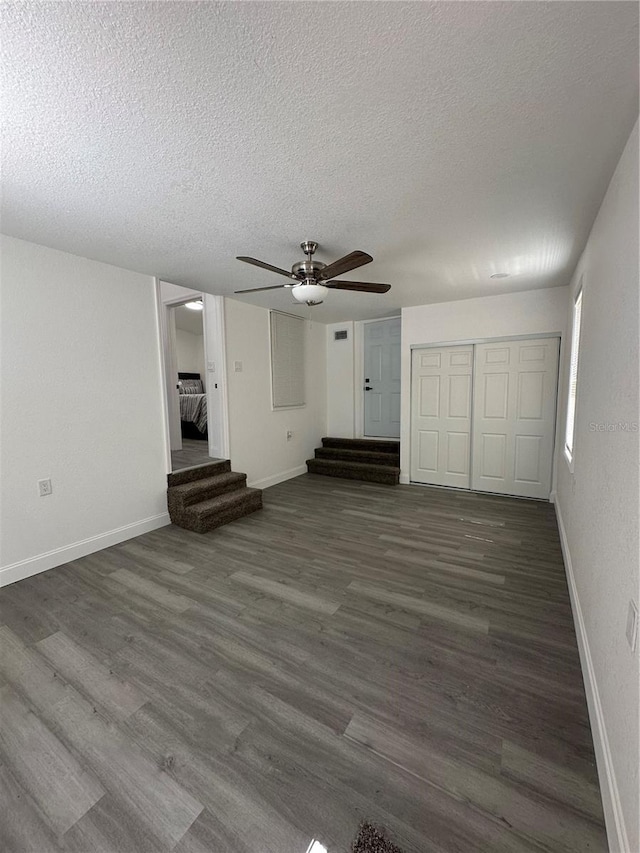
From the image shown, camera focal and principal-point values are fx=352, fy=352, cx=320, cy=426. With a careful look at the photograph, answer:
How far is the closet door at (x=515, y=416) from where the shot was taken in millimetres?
3973

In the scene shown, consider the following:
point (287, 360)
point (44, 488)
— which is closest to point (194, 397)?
point (287, 360)

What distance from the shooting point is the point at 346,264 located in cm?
229

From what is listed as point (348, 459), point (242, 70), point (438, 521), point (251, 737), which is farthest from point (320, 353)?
point (251, 737)

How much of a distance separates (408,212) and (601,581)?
85.4 inches

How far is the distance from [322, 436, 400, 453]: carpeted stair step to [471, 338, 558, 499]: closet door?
1.27 m

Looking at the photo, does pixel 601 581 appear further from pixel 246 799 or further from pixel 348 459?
pixel 348 459

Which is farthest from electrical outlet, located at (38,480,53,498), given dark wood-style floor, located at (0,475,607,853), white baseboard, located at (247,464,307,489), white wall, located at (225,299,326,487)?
white baseboard, located at (247,464,307,489)

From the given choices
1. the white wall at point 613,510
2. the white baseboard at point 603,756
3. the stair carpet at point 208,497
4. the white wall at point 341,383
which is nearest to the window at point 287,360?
the white wall at point 341,383

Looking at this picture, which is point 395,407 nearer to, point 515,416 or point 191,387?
point 515,416

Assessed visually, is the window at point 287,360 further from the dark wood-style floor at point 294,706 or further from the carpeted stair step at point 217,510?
the dark wood-style floor at point 294,706

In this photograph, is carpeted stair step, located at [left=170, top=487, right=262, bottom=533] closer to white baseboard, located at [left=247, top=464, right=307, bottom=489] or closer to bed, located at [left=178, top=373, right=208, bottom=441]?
white baseboard, located at [left=247, top=464, right=307, bottom=489]

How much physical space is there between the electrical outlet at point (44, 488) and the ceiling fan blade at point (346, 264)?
8.58 feet

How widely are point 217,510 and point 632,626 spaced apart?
3133 millimetres

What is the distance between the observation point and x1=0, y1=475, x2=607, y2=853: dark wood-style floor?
111cm
